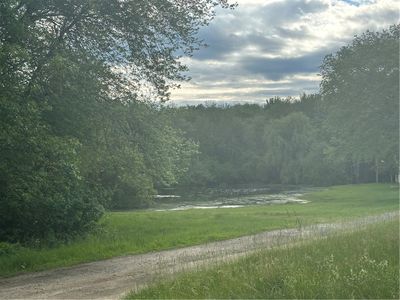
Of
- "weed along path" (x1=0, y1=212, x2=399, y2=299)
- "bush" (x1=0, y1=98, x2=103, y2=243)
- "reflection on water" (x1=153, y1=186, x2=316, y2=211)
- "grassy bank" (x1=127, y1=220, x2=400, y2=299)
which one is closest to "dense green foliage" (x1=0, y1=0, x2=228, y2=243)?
"bush" (x1=0, y1=98, x2=103, y2=243)

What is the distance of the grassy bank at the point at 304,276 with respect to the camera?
7562 mm

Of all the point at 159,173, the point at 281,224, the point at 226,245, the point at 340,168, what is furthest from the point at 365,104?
the point at 340,168

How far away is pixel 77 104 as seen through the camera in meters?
15.2

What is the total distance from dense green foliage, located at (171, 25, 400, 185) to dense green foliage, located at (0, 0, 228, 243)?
10.4 feet

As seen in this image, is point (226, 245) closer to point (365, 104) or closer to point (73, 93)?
point (73, 93)

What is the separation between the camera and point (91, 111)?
51.9 feet

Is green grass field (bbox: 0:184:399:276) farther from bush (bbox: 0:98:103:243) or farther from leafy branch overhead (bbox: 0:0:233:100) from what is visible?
leafy branch overhead (bbox: 0:0:233:100)

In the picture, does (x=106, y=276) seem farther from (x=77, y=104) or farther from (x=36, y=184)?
(x=77, y=104)

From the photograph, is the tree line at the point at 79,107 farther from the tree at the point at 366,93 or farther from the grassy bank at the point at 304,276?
the tree at the point at 366,93

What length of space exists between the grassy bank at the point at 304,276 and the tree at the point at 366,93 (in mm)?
31104

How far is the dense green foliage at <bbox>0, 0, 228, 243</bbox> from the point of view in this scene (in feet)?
Answer: 42.3

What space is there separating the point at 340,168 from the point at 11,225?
79.2m

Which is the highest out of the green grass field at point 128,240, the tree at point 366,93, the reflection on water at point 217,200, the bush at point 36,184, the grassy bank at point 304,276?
the tree at point 366,93

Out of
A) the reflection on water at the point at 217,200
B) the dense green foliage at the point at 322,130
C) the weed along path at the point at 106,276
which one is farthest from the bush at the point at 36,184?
the reflection on water at the point at 217,200
